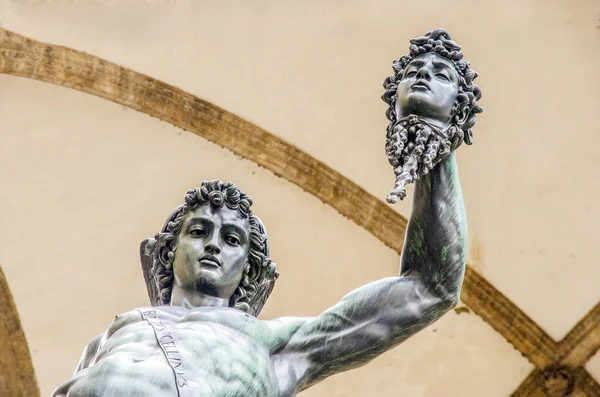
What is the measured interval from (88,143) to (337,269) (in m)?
1.64

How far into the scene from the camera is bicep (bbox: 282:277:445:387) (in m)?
3.19

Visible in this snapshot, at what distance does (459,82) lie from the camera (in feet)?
10.8

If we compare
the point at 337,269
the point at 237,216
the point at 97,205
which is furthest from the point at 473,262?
the point at 237,216

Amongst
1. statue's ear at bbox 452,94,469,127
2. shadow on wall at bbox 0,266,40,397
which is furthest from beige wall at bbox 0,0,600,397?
statue's ear at bbox 452,94,469,127

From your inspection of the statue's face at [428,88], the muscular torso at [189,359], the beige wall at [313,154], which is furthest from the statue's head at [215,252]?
the beige wall at [313,154]

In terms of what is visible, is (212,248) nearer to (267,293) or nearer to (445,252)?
(267,293)

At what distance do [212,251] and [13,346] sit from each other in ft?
20.0

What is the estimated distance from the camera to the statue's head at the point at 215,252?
3275mm

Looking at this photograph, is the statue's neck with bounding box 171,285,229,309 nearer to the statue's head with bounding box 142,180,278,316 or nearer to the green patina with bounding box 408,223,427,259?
the statue's head with bounding box 142,180,278,316

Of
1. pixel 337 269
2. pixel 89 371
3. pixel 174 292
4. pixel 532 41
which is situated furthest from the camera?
pixel 337 269

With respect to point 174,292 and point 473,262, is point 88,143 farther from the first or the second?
point 174,292

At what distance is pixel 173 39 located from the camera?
8.80 m

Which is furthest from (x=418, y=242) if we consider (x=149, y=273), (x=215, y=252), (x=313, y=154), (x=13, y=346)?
(x=13, y=346)

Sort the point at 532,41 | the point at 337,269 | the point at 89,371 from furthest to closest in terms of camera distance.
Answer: the point at 337,269 → the point at 532,41 → the point at 89,371
